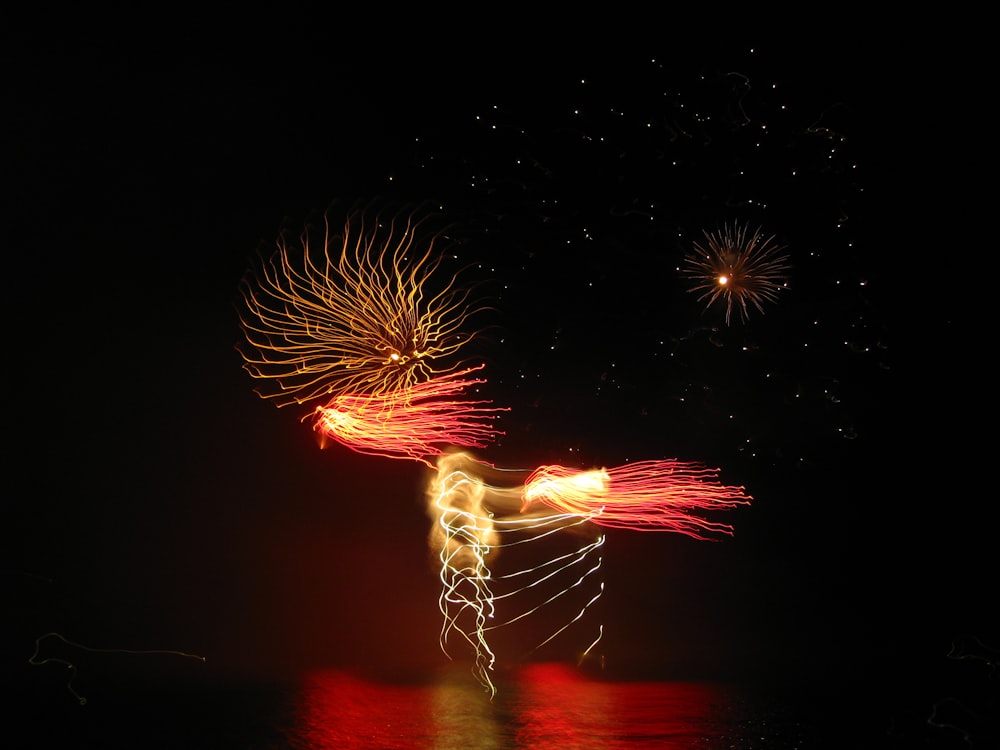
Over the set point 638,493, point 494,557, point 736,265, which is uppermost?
point 736,265

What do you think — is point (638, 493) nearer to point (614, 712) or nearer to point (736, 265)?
point (614, 712)

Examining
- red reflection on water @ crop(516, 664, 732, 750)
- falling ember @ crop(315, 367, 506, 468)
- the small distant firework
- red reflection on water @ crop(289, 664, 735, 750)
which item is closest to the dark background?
the small distant firework

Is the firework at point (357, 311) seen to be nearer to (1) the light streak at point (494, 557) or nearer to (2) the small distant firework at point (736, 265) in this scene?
(1) the light streak at point (494, 557)

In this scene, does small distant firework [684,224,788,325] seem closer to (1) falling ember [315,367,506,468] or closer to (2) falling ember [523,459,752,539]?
(2) falling ember [523,459,752,539]

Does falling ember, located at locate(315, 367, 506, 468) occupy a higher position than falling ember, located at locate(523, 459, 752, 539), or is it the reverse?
falling ember, located at locate(315, 367, 506, 468)

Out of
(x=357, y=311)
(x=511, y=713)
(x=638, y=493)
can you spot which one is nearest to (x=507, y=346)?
(x=357, y=311)

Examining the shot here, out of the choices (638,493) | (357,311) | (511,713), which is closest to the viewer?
(511,713)

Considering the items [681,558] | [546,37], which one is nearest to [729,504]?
[681,558]
